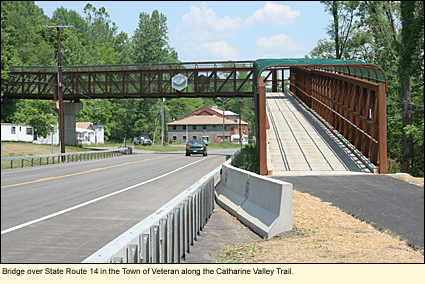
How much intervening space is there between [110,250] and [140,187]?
44.6 ft

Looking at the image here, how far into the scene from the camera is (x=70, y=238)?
8.68 metres

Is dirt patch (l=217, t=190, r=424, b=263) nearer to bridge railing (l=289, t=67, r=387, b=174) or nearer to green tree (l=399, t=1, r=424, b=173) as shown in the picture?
bridge railing (l=289, t=67, r=387, b=174)

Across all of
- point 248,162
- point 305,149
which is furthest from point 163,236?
point 305,149

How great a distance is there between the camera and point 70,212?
11.7m

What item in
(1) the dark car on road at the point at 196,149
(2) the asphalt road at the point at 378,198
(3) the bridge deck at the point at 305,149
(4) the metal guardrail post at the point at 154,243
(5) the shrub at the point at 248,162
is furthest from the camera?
(1) the dark car on road at the point at 196,149

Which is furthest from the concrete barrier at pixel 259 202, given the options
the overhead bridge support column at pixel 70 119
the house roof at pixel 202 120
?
the house roof at pixel 202 120

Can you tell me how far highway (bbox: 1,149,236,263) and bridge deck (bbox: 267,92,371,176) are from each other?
4.31 m

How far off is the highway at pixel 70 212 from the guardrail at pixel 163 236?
1.63 m

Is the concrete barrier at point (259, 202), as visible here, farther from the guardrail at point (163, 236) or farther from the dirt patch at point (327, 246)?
the guardrail at point (163, 236)

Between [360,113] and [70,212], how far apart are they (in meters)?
13.4

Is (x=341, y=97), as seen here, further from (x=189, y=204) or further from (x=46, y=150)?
(x=46, y=150)

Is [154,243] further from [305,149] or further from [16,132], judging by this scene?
[16,132]

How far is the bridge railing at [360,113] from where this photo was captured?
17203 millimetres

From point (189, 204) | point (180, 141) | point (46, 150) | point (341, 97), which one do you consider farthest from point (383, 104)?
point (180, 141)
